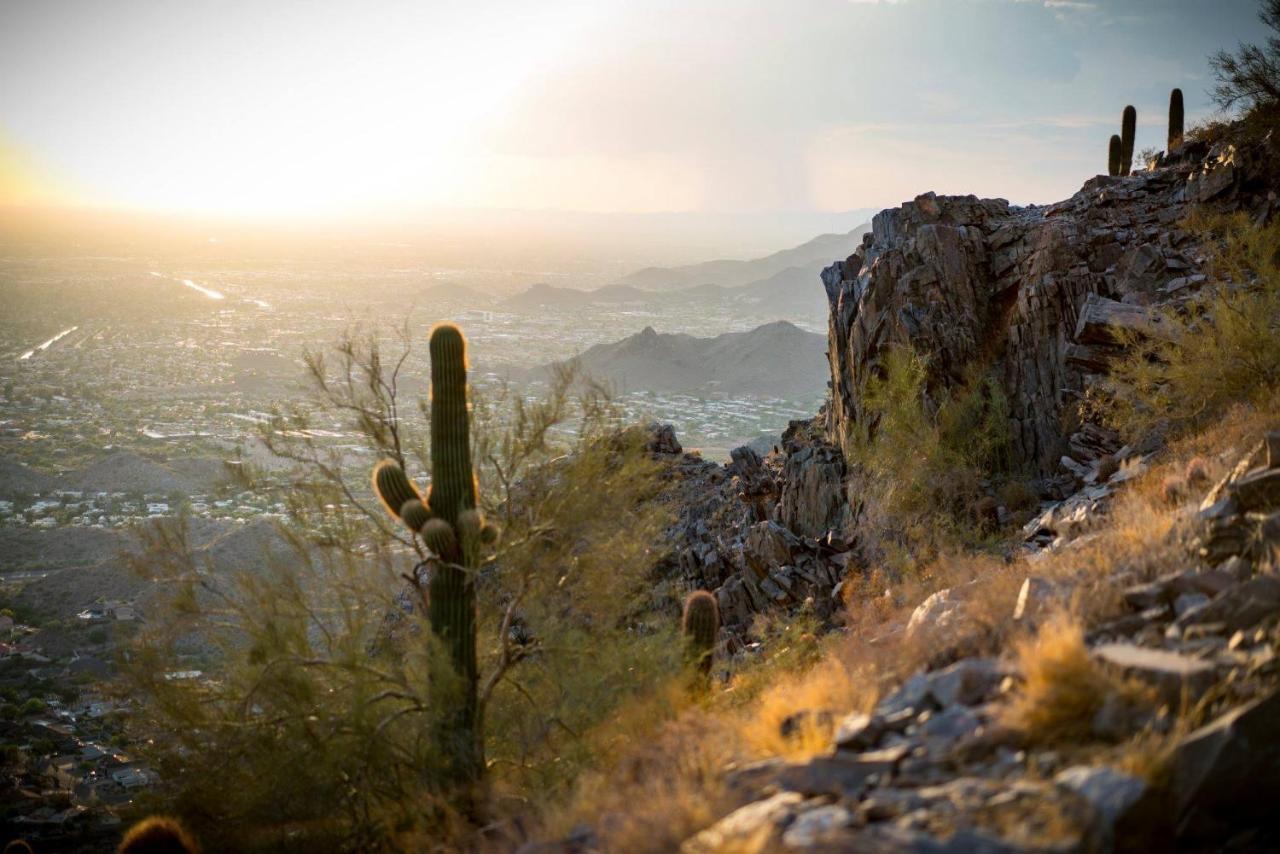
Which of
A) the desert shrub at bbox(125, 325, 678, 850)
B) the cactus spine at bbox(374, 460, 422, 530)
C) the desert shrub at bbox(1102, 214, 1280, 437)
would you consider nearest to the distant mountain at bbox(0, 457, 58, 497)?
the desert shrub at bbox(125, 325, 678, 850)

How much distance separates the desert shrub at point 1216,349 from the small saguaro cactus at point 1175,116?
20.4 ft

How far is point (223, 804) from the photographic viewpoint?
10000 millimetres

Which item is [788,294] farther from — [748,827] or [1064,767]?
[748,827]

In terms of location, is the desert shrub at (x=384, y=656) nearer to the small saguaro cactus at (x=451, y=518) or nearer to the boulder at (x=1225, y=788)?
the small saguaro cactus at (x=451, y=518)

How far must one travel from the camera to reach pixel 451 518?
1038cm

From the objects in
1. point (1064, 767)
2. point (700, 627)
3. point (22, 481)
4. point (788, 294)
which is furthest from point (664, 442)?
point (788, 294)

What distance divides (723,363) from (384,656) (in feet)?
251

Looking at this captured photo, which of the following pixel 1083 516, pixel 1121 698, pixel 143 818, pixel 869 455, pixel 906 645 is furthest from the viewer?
pixel 869 455

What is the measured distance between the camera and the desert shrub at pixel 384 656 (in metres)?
9.54

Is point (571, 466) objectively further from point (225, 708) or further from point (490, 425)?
point (225, 708)

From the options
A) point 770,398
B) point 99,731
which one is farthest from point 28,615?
point 770,398

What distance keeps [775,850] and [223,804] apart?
26.5 feet

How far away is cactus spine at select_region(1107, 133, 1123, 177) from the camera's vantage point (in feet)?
76.0

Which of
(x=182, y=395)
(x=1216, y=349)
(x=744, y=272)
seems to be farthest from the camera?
(x=744, y=272)
